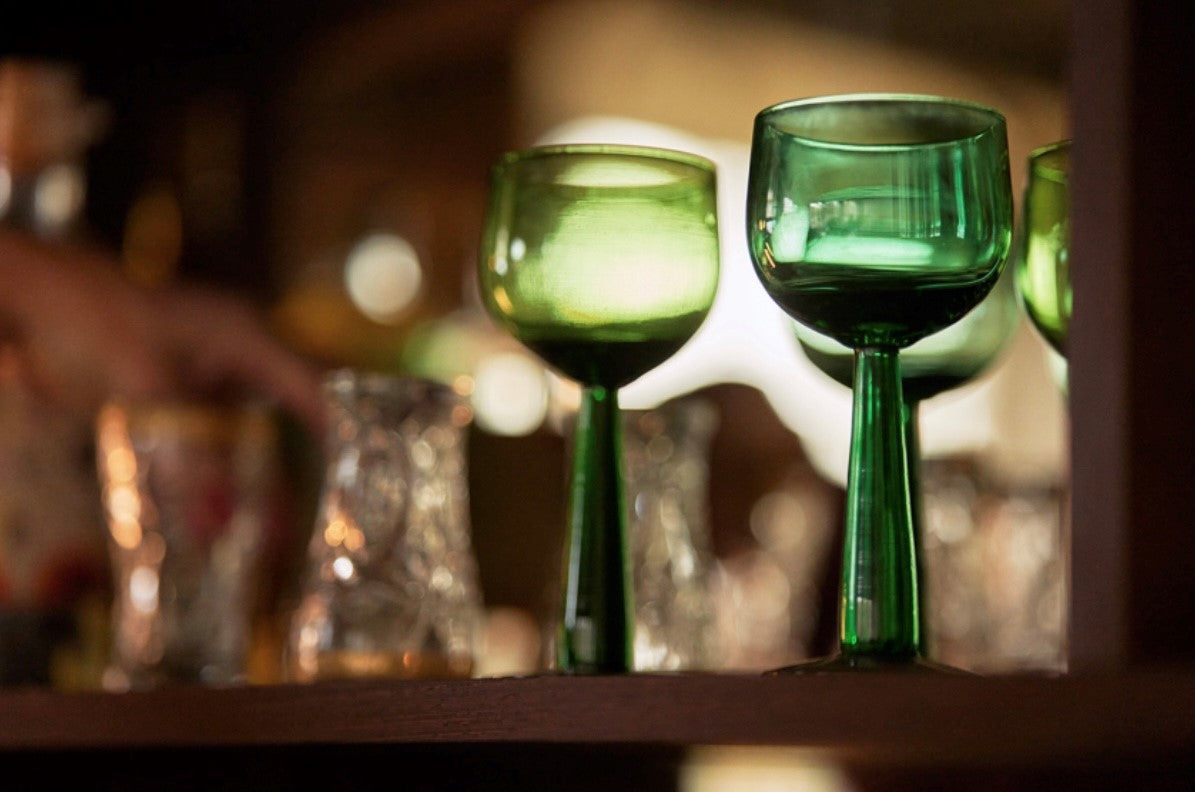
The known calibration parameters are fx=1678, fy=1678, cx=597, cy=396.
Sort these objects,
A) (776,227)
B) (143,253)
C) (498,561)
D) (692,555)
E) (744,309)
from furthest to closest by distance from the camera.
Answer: (744,309) → (498,561) → (143,253) → (692,555) → (776,227)

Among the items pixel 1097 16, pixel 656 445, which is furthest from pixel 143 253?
pixel 1097 16

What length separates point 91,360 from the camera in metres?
1.29

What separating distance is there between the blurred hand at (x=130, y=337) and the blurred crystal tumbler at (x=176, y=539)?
195mm

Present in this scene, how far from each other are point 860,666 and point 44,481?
28.1 inches

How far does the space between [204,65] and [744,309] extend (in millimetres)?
780

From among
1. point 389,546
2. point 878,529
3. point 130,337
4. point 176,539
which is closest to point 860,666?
point 878,529

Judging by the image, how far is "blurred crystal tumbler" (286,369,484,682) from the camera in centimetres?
82

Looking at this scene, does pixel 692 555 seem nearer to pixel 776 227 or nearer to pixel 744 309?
pixel 776 227

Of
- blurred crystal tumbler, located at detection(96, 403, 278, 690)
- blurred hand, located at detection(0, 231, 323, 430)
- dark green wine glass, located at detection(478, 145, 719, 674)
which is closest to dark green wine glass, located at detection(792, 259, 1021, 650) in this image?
dark green wine glass, located at detection(478, 145, 719, 674)

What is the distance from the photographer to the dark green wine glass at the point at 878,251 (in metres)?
0.57

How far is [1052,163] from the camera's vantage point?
2.20 feet

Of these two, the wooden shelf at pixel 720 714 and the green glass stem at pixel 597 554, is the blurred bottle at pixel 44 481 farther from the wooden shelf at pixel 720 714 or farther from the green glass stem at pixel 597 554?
the green glass stem at pixel 597 554

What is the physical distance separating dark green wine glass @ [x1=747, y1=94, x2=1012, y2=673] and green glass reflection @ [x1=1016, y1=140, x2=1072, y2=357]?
3.2 inches

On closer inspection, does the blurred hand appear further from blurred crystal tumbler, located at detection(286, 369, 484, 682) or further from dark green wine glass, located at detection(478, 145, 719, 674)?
dark green wine glass, located at detection(478, 145, 719, 674)
